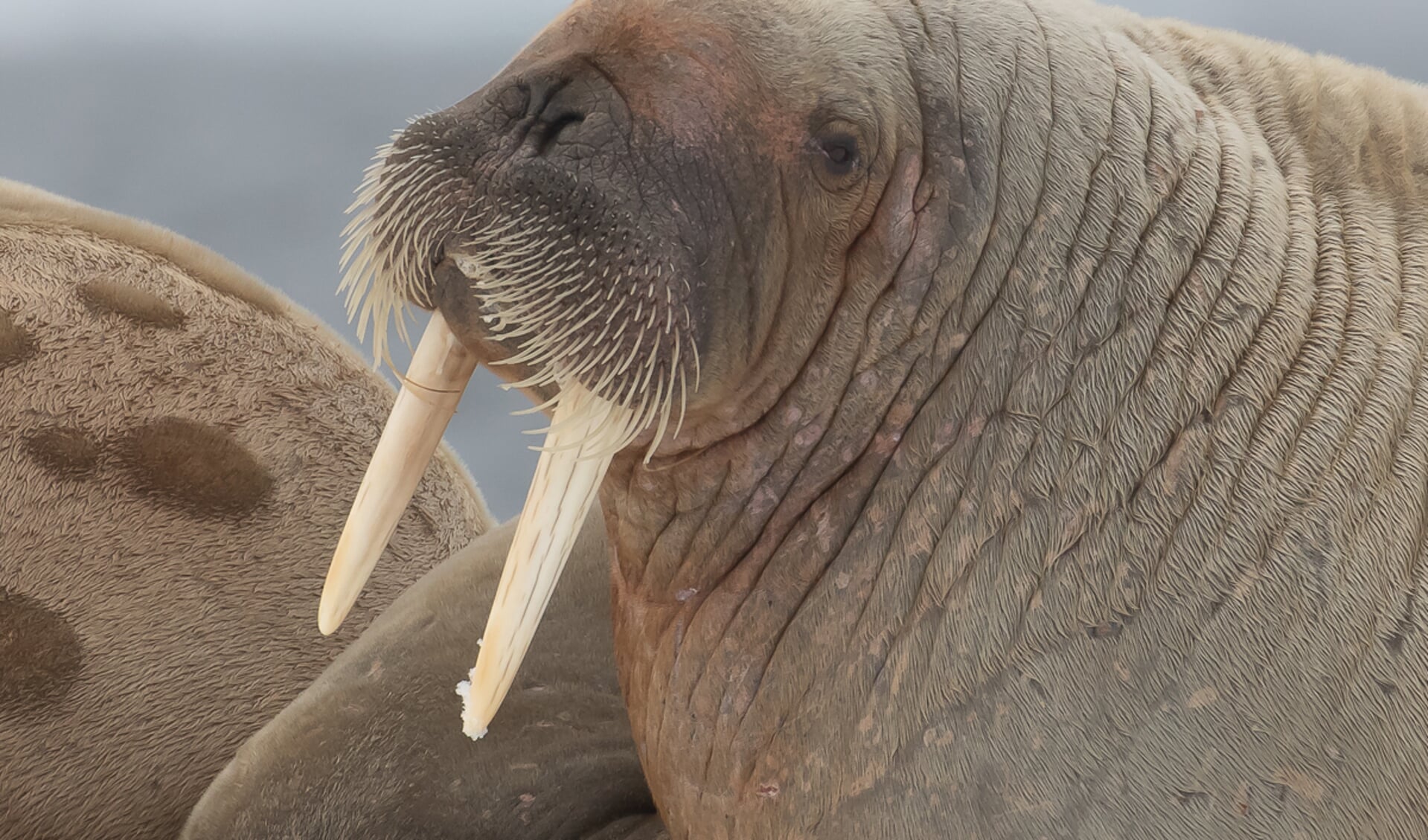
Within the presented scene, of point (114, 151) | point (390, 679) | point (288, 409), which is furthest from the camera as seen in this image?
point (114, 151)

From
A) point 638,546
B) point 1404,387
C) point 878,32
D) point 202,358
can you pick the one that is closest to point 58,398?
point 202,358

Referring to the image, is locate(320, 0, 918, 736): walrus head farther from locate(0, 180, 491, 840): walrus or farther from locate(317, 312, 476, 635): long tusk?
locate(0, 180, 491, 840): walrus

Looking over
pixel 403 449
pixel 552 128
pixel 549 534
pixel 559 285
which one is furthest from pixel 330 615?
pixel 552 128

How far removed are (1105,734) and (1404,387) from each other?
0.50 meters

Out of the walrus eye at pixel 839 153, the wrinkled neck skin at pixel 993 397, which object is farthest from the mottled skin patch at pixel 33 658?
the walrus eye at pixel 839 153

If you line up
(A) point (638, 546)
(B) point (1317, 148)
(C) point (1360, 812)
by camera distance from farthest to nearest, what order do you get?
(A) point (638, 546)
(B) point (1317, 148)
(C) point (1360, 812)

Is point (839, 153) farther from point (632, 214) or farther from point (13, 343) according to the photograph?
point (13, 343)

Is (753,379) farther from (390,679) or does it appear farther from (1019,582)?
(390,679)

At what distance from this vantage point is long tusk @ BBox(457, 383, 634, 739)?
174cm

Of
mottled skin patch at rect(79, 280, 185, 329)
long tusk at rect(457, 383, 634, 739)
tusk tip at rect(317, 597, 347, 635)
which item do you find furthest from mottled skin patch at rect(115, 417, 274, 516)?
long tusk at rect(457, 383, 634, 739)

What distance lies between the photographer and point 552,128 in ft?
5.74

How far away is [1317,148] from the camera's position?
6.30 feet

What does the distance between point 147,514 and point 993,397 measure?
1.67 meters

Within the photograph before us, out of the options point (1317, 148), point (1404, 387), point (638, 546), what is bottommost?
point (638, 546)
